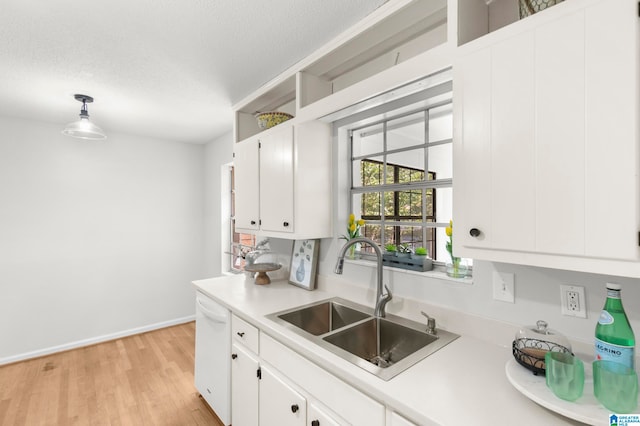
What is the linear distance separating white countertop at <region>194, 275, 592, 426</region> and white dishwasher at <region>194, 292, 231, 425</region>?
0.59 meters

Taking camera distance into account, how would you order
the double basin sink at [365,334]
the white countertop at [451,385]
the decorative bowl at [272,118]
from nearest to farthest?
1. the white countertop at [451,385]
2. the double basin sink at [365,334]
3. the decorative bowl at [272,118]

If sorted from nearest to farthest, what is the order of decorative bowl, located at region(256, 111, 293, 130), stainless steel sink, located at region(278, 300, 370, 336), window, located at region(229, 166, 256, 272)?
stainless steel sink, located at region(278, 300, 370, 336) → decorative bowl, located at region(256, 111, 293, 130) → window, located at region(229, 166, 256, 272)

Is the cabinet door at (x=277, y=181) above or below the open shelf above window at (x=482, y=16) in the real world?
below

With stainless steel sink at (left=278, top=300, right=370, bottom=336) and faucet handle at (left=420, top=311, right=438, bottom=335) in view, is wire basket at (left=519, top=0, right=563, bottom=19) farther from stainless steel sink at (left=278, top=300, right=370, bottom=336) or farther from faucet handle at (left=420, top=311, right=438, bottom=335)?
stainless steel sink at (left=278, top=300, right=370, bottom=336)

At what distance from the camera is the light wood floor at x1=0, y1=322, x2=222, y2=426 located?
223 centimetres

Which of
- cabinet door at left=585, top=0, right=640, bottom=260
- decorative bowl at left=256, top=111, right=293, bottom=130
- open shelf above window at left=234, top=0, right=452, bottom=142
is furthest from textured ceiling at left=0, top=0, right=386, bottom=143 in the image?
cabinet door at left=585, top=0, right=640, bottom=260

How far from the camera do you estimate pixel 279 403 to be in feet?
4.80

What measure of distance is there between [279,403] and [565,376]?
1163mm

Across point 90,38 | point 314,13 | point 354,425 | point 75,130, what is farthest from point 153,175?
point 354,425

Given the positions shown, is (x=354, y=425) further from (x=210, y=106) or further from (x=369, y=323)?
(x=210, y=106)

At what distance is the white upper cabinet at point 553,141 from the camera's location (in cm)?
77

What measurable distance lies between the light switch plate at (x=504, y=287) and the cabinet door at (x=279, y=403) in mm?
937

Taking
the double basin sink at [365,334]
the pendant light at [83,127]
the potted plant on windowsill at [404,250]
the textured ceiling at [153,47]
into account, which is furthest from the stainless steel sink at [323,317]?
the pendant light at [83,127]
